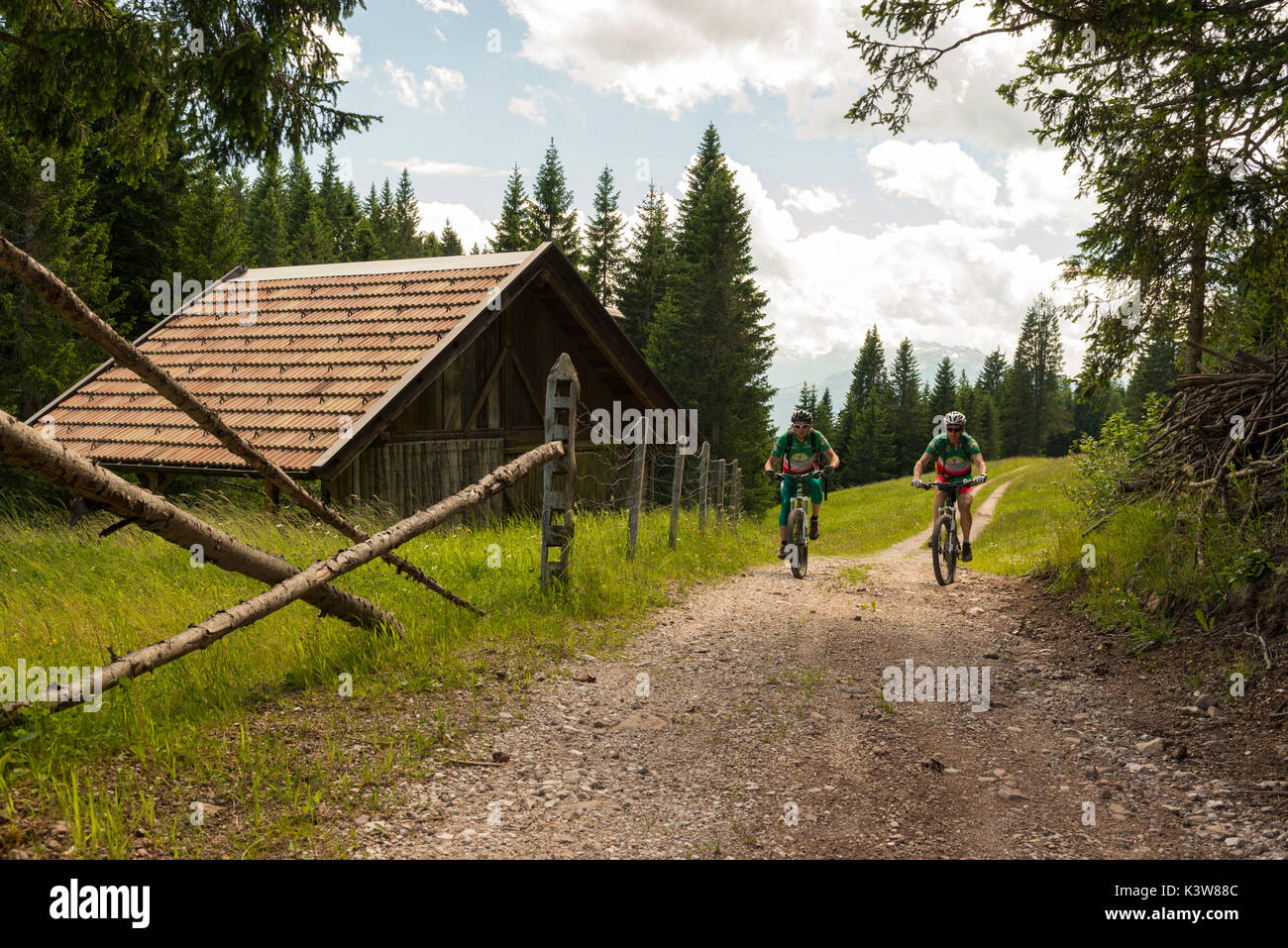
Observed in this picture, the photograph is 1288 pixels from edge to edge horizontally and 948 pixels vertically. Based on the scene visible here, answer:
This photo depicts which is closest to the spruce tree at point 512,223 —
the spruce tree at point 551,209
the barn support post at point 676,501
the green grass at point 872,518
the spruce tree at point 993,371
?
the spruce tree at point 551,209

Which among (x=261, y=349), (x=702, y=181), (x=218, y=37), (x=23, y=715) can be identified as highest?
(x=702, y=181)

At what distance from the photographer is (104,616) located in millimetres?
5742

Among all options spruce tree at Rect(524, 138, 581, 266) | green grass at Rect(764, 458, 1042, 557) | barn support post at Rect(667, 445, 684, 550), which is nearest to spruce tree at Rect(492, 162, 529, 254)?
spruce tree at Rect(524, 138, 581, 266)

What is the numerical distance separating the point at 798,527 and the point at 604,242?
52.5 m

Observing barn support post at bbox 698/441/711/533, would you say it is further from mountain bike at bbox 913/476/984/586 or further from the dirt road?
the dirt road

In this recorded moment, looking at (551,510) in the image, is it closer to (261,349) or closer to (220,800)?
(220,800)

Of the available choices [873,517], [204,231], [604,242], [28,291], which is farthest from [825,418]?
[28,291]

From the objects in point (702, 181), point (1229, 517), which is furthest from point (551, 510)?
point (702, 181)

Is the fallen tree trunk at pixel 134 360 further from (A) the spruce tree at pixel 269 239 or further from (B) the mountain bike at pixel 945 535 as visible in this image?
(A) the spruce tree at pixel 269 239

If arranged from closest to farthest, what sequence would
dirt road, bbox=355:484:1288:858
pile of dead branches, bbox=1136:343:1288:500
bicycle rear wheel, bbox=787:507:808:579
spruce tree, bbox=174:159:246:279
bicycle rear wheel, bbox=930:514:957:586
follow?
dirt road, bbox=355:484:1288:858
pile of dead branches, bbox=1136:343:1288:500
bicycle rear wheel, bbox=930:514:957:586
bicycle rear wheel, bbox=787:507:808:579
spruce tree, bbox=174:159:246:279

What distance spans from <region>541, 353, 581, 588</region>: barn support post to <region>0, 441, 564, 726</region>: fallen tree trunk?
0.80 metres

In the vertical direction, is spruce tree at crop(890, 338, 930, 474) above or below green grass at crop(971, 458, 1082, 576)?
above

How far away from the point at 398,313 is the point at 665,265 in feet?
139

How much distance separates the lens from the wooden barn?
1166 cm
